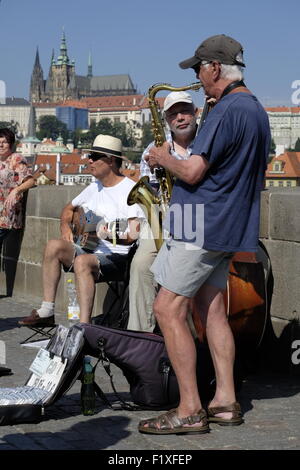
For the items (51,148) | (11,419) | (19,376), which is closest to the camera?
(11,419)

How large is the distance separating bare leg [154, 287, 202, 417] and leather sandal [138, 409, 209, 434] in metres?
0.05

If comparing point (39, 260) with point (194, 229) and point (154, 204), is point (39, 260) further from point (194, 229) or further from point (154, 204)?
point (194, 229)

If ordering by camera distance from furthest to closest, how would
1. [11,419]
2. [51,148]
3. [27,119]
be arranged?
[27,119] < [51,148] < [11,419]

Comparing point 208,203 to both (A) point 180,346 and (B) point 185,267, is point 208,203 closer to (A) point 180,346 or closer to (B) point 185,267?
(B) point 185,267

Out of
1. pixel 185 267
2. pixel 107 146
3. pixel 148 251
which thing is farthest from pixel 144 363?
pixel 107 146

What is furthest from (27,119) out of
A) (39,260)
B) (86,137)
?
(39,260)

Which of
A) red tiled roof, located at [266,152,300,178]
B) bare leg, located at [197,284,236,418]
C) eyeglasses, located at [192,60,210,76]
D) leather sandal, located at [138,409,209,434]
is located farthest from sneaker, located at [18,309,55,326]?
A: red tiled roof, located at [266,152,300,178]

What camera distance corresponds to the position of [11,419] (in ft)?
13.6

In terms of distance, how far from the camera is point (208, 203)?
4.14m

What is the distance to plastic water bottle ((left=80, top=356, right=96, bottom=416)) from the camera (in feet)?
14.6

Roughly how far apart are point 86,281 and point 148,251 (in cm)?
43

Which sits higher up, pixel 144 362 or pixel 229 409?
pixel 144 362

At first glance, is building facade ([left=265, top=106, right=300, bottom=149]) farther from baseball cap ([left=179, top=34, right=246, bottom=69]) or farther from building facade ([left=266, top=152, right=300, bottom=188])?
baseball cap ([left=179, top=34, right=246, bottom=69])
